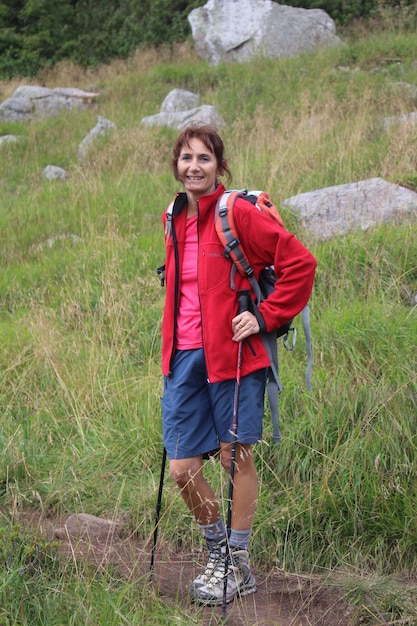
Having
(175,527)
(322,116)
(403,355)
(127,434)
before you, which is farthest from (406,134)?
(175,527)

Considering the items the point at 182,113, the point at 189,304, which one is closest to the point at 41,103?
the point at 182,113

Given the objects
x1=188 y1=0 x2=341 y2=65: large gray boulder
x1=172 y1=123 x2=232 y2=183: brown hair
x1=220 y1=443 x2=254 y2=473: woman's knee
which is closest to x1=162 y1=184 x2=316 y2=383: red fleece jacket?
x1=172 y1=123 x2=232 y2=183: brown hair

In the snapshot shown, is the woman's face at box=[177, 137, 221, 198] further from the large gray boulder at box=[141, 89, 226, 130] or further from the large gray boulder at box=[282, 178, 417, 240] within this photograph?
the large gray boulder at box=[141, 89, 226, 130]

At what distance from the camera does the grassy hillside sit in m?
3.92

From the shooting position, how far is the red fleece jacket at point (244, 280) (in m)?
3.26

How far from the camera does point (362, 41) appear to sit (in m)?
14.6

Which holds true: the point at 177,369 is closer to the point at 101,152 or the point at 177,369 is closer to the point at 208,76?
the point at 101,152

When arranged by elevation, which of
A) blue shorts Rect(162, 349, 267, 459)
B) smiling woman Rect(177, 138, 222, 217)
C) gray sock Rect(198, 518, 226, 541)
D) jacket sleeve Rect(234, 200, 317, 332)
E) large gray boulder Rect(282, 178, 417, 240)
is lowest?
gray sock Rect(198, 518, 226, 541)

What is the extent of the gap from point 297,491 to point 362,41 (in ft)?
39.6

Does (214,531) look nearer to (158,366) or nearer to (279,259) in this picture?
(279,259)

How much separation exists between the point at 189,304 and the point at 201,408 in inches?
17.5

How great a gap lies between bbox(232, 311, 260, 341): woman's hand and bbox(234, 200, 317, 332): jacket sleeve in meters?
0.05

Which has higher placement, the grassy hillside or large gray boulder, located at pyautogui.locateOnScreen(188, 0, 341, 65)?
large gray boulder, located at pyautogui.locateOnScreen(188, 0, 341, 65)

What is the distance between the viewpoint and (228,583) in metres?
3.55
